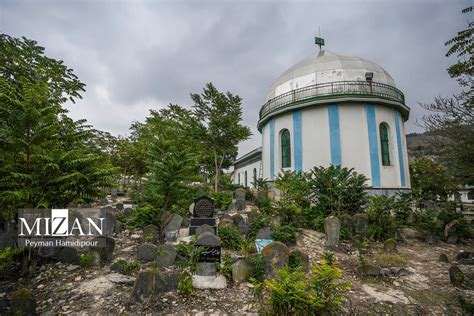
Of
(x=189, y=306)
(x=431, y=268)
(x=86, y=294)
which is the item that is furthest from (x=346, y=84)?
(x=86, y=294)

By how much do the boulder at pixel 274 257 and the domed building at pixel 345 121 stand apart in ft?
27.9

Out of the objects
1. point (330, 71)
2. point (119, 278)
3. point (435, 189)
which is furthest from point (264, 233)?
point (435, 189)

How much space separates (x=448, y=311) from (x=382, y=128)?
10.8 meters

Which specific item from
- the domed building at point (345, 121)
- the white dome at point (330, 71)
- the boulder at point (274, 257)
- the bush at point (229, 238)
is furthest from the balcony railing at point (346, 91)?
the boulder at point (274, 257)

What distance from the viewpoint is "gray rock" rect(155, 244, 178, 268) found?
489cm

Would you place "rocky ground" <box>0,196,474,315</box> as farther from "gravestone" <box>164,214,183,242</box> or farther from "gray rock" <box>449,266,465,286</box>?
"gravestone" <box>164,214,183,242</box>

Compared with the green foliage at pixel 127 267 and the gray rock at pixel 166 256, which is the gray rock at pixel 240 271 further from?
the green foliage at pixel 127 267

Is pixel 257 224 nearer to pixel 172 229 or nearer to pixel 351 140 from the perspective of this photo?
pixel 172 229

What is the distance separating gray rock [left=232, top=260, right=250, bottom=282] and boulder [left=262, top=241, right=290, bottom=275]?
45 centimetres

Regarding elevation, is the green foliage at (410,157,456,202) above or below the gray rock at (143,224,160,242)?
above

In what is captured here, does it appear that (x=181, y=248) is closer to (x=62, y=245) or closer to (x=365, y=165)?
(x=62, y=245)

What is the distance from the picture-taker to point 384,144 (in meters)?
12.6

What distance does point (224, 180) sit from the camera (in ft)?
57.5

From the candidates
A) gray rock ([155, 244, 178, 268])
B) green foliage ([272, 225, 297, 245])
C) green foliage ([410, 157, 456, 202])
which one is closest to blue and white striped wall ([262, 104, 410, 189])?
green foliage ([410, 157, 456, 202])
